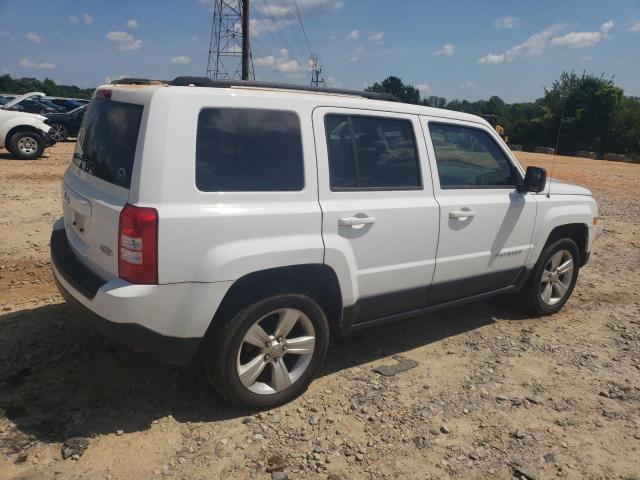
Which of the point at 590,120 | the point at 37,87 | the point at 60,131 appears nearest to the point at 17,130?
the point at 60,131

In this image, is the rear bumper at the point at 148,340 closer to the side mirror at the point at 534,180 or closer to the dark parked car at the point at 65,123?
the side mirror at the point at 534,180

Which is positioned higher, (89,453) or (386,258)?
(386,258)

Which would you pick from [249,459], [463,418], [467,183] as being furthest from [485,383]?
[249,459]

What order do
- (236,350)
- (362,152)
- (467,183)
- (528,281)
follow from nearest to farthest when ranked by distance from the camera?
1. (236,350)
2. (362,152)
3. (467,183)
4. (528,281)

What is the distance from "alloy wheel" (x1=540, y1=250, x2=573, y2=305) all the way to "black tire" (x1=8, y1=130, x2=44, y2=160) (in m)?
13.6

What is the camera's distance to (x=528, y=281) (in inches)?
191

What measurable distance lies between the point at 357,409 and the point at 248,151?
5.79ft

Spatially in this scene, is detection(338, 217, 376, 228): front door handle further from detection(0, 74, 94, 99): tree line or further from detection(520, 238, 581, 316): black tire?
detection(0, 74, 94, 99): tree line

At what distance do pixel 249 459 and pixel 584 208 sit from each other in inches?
154

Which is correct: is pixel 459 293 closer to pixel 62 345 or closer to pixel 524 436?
pixel 524 436

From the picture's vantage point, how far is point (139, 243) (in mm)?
2623

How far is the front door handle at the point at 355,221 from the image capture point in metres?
3.24

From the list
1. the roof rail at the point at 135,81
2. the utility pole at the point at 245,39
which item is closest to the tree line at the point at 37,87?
the utility pole at the point at 245,39

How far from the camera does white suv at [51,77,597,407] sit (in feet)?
8.87
